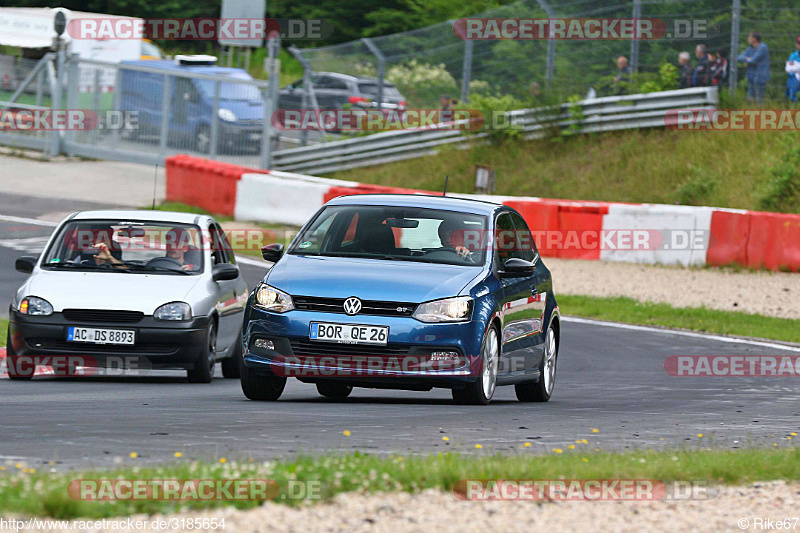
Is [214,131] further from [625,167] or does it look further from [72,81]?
[625,167]

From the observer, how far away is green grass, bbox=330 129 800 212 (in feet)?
79.4

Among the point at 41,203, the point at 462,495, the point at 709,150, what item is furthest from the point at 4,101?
the point at 462,495

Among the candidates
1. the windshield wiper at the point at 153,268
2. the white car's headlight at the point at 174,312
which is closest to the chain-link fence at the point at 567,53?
the windshield wiper at the point at 153,268

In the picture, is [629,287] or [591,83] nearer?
[629,287]

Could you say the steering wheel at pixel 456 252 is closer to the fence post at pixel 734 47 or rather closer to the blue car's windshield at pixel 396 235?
the blue car's windshield at pixel 396 235

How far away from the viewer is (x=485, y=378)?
376 inches

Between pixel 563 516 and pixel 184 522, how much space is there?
162 cm

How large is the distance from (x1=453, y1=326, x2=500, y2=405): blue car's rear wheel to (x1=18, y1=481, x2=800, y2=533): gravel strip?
3292 mm

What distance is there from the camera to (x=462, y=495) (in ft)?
19.2

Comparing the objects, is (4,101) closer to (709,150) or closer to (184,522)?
(709,150)

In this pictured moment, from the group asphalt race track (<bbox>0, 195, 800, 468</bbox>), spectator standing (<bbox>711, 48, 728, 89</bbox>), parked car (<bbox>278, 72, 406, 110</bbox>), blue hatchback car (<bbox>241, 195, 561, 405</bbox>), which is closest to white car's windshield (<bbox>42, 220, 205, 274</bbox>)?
asphalt race track (<bbox>0, 195, 800, 468</bbox>)
